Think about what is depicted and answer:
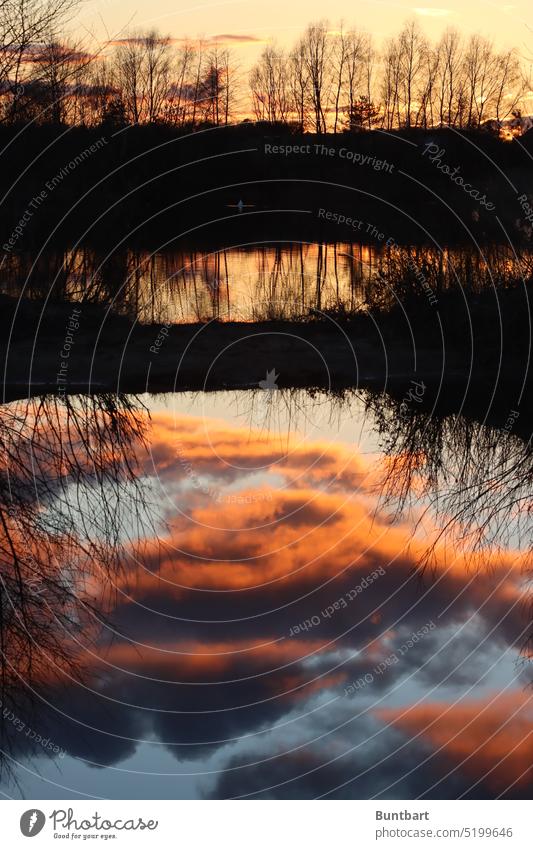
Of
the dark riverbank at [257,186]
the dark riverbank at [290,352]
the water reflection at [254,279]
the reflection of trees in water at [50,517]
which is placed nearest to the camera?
the reflection of trees in water at [50,517]

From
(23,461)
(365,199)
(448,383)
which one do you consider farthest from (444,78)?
(23,461)

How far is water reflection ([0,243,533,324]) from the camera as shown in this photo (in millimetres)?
21500

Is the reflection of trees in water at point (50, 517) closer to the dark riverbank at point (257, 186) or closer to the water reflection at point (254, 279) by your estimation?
the water reflection at point (254, 279)

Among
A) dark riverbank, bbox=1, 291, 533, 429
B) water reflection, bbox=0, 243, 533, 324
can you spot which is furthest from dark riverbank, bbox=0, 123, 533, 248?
dark riverbank, bbox=1, 291, 533, 429

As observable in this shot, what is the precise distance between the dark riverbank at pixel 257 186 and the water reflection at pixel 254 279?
2202mm

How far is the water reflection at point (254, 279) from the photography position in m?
21.5

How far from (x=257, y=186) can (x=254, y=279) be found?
30945 mm

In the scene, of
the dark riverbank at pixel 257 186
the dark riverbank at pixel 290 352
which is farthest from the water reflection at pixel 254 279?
the dark riverbank at pixel 257 186

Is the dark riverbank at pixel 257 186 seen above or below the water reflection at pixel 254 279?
above

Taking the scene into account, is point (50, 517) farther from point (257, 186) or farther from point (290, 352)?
point (257, 186)

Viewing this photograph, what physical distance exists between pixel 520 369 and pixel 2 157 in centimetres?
1487

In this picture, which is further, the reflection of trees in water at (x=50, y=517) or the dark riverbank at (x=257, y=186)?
the dark riverbank at (x=257, y=186)

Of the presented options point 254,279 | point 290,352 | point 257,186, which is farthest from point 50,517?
point 257,186

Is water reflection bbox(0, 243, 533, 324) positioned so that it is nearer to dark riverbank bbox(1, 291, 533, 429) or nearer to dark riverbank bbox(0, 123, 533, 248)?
dark riverbank bbox(1, 291, 533, 429)
